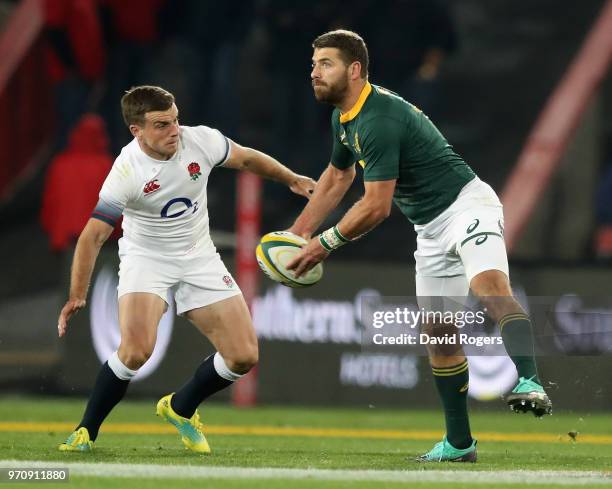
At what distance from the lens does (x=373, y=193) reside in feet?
26.2

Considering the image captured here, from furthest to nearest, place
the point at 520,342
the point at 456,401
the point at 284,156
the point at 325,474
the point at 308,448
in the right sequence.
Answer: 1. the point at 284,156
2. the point at 308,448
3. the point at 456,401
4. the point at 520,342
5. the point at 325,474

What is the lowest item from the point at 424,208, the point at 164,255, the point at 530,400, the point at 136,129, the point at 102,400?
the point at 530,400

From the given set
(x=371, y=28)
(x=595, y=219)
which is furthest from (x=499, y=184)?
(x=371, y=28)

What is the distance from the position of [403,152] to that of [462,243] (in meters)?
0.56

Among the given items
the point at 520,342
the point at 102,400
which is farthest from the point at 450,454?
the point at 102,400

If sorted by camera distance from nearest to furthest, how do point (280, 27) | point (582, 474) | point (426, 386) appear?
point (582, 474) → point (426, 386) → point (280, 27)

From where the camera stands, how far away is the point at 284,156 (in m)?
14.8

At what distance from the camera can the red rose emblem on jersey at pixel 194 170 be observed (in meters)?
8.73

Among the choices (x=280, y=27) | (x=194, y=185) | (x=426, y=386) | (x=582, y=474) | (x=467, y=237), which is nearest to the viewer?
(x=582, y=474)

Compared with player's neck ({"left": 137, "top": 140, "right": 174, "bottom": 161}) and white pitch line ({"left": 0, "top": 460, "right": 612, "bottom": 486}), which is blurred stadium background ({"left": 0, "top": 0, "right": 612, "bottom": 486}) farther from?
player's neck ({"left": 137, "top": 140, "right": 174, "bottom": 161})

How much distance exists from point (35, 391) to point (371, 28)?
15.3 ft

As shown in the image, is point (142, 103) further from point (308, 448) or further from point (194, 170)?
point (308, 448)

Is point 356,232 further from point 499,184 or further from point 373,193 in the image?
point 499,184

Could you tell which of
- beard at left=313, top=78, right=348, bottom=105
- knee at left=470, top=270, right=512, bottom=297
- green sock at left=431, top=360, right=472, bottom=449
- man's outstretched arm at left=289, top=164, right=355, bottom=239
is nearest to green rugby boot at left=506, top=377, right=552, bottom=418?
knee at left=470, top=270, right=512, bottom=297
